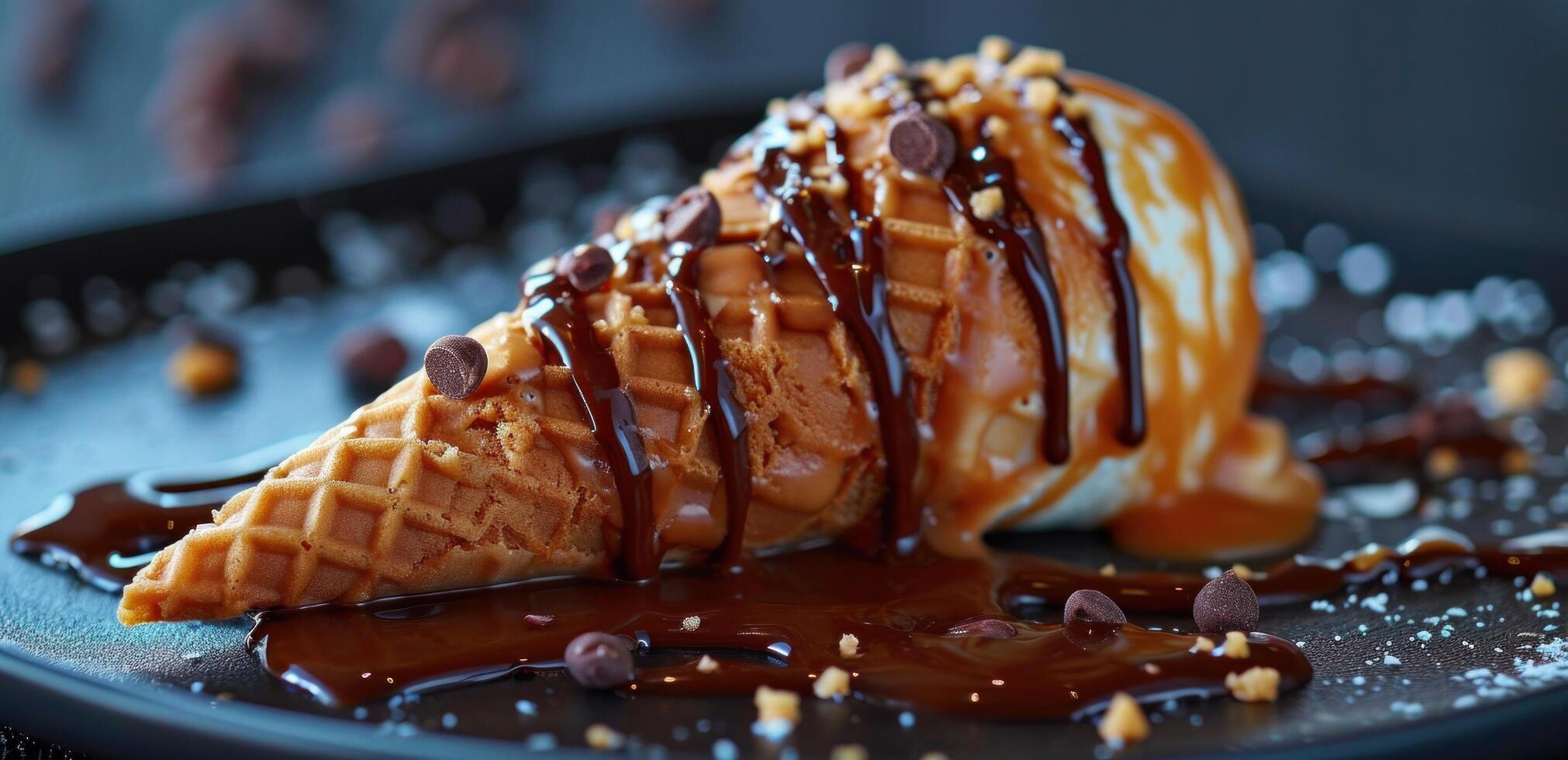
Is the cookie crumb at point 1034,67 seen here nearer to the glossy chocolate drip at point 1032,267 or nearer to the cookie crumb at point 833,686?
the glossy chocolate drip at point 1032,267

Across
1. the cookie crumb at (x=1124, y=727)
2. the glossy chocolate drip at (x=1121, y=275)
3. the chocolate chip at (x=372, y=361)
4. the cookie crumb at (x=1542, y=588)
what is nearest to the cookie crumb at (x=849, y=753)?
the cookie crumb at (x=1124, y=727)

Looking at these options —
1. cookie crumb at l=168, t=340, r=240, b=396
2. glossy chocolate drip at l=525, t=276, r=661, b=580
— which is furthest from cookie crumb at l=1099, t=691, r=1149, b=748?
cookie crumb at l=168, t=340, r=240, b=396

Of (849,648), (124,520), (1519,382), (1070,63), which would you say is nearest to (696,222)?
(849,648)

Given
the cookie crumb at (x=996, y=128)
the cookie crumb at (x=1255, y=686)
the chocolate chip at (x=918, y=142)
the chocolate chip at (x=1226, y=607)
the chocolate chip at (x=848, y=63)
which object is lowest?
the cookie crumb at (x=1255, y=686)

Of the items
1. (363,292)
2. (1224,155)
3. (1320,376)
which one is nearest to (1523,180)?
(1224,155)

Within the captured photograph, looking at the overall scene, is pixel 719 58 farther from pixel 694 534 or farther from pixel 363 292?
pixel 694 534

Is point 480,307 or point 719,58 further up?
point 719,58
